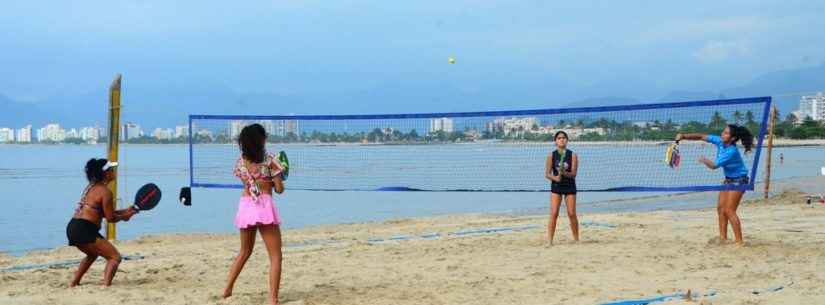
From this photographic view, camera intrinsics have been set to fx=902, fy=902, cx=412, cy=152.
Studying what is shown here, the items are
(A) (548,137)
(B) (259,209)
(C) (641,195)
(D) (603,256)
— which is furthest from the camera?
(C) (641,195)

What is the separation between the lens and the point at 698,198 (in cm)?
2045

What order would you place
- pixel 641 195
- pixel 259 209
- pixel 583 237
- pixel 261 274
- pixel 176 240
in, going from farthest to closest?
pixel 641 195, pixel 176 240, pixel 583 237, pixel 261 274, pixel 259 209

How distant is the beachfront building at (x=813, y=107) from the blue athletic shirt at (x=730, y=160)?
778 centimetres

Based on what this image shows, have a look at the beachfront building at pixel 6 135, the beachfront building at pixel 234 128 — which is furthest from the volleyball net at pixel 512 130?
the beachfront building at pixel 6 135

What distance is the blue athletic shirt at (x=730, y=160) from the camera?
8.95 m

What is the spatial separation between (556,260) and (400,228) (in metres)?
5.39

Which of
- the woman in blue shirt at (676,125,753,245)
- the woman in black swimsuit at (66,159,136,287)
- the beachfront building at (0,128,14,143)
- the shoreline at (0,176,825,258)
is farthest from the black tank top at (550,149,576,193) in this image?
the beachfront building at (0,128,14,143)

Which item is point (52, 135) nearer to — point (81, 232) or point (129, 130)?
point (129, 130)

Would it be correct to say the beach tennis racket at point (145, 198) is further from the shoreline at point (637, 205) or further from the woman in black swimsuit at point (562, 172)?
the shoreline at point (637, 205)

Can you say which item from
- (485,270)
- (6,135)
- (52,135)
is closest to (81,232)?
(485,270)

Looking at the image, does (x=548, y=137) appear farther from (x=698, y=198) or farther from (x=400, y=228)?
(x=698, y=198)

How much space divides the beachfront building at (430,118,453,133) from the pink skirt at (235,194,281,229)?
21.3 ft

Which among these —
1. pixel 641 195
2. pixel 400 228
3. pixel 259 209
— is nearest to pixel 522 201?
pixel 641 195

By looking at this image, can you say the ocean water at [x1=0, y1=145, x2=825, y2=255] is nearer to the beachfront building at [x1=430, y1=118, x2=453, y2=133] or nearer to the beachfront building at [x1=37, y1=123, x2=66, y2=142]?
the beachfront building at [x1=430, y1=118, x2=453, y2=133]
